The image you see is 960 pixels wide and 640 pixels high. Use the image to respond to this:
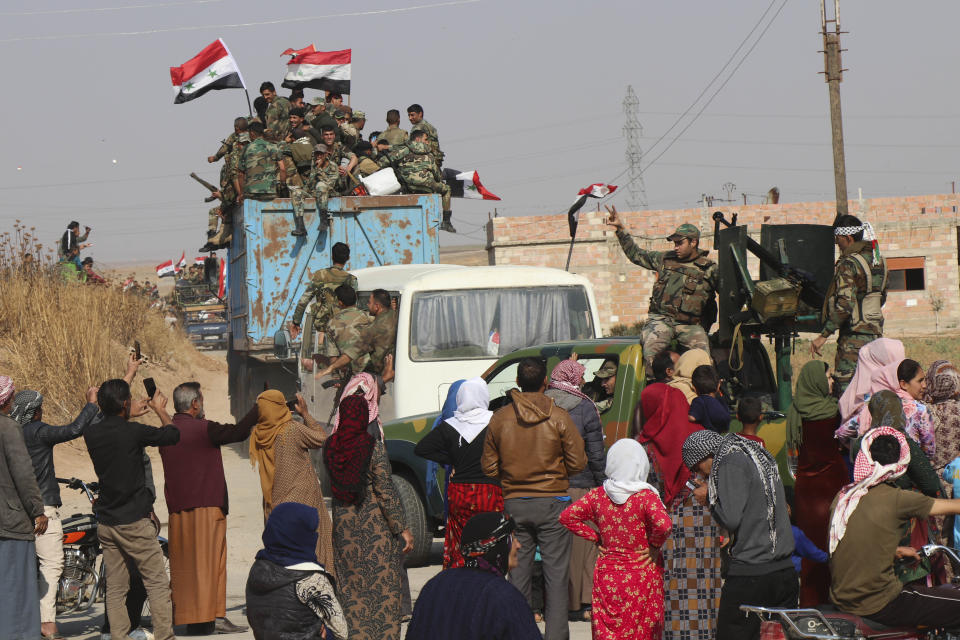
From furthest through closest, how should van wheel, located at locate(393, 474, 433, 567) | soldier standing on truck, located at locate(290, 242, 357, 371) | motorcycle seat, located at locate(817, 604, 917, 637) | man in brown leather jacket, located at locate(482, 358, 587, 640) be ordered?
soldier standing on truck, located at locate(290, 242, 357, 371)
van wheel, located at locate(393, 474, 433, 567)
man in brown leather jacket, located at locate(482, 358, 587, 640)
motorcycle seat, located at locate(817, 604, 917, 637)

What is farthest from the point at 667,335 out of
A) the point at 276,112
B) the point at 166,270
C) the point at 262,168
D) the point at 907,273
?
the point at 166,270

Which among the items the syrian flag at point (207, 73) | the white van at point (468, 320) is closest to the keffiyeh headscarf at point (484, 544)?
the white van at point (468, 320)

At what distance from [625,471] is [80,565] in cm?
404

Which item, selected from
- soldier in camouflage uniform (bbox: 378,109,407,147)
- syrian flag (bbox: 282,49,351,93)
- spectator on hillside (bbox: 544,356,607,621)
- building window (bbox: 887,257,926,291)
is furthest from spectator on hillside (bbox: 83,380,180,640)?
building window (bbox: 887,257,926,291)

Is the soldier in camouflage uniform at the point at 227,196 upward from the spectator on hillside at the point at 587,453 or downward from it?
upward

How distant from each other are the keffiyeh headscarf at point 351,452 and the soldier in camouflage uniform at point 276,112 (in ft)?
36.5

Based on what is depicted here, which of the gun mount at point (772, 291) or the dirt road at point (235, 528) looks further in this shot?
the gun mount at point (772, 291)

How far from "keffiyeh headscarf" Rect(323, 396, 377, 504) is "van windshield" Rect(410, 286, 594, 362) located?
3.74m

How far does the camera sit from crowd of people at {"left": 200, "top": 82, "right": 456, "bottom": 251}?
46.9 feet

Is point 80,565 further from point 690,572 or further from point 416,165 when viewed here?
point 416,165

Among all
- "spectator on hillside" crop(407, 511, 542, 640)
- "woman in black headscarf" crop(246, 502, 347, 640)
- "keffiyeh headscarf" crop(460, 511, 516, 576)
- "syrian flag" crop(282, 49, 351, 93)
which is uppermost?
"syrian flag" crop(282, 49, 351, 93)

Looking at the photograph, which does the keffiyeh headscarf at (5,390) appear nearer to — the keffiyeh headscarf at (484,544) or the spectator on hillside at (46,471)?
the spectator on hillside at (46,471)

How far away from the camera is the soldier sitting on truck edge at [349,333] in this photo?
32.8 feet

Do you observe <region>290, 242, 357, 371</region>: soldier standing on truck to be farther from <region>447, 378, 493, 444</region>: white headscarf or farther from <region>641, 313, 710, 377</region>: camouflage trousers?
<region>447, 378, 493, 444</region>: white headscarf
